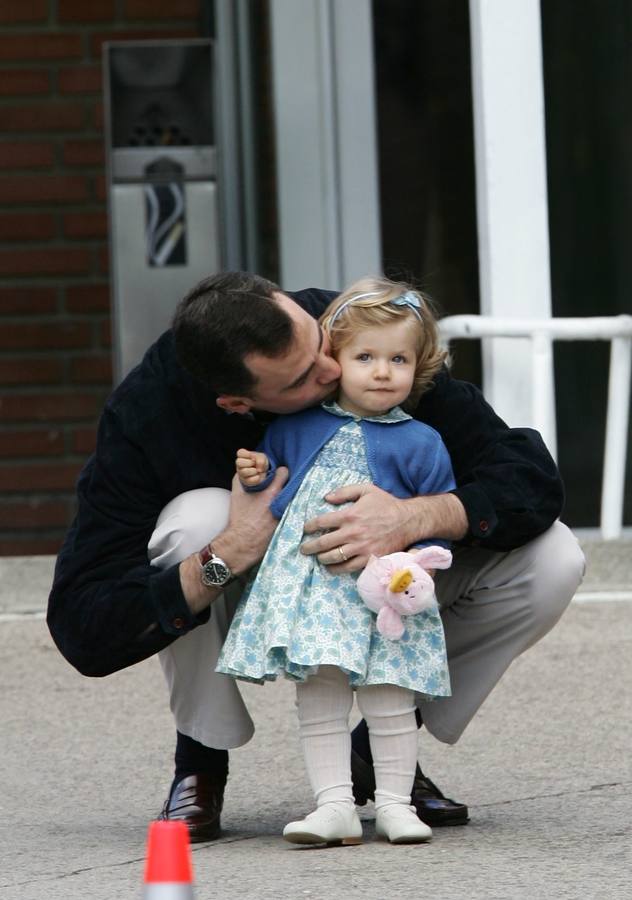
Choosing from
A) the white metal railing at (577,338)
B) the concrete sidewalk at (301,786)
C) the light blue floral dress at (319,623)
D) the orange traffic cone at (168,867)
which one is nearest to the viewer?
the orange traffic cone at (168,867)

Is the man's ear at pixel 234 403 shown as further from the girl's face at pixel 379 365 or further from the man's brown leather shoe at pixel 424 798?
the man's brown leather shoe at pixel 424 798

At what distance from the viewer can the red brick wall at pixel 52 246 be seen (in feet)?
23.9

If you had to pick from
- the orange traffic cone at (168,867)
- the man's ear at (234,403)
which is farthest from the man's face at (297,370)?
the orange traffic cone at (168,867)

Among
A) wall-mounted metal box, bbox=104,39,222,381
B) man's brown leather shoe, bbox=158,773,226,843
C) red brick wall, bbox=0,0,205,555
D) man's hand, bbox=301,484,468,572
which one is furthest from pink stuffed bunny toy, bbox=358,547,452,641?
red brick wall, bbox=0,0,205,555

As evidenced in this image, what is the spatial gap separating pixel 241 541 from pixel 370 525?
0.73ft

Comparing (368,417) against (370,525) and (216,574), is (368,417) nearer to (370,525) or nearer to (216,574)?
(370,525)

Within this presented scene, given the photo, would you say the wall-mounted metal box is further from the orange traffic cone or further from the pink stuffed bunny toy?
the orange traffic cone

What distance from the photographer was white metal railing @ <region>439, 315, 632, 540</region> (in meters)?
5.87

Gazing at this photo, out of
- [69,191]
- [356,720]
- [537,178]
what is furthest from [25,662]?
[69,191]

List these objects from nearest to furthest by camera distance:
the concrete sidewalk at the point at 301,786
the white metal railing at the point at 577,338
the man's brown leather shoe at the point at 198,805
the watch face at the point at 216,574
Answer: the concrete sidewalk at the point at 301,786 < the watch face at the point at 216,574 < the man's brown leather shoe at the point at 198,805 < the white metal railing at the point at 577,338

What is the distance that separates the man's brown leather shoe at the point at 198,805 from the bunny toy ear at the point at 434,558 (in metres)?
0.60

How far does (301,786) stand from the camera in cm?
383

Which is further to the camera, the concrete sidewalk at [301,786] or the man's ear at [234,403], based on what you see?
the man's ear at [234,403]

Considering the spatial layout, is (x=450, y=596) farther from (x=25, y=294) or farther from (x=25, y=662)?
(x=25, y=294)
